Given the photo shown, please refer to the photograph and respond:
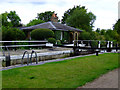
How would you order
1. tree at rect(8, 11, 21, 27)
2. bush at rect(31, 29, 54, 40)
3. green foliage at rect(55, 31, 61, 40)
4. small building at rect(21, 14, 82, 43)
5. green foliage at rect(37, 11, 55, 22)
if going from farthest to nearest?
green foliage at rect(37, 11, 55, 22) → tree at rect(8, 11, 21, 27) → small building at rect(21, 14, 82, 43) → green foliage at rect(55, 31, 61, 40) → bush at rect(31, 29, 54, 40)

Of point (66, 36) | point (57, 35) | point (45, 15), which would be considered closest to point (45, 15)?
point (45, 15)

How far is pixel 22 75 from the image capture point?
20.0ft

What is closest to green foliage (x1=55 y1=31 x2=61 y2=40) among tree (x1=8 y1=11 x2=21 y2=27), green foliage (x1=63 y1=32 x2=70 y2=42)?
green foliage (x1=63 y1=32 x2=70 y2=42)

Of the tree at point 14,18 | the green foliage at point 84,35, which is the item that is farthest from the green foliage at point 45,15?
the green foliage at point 84,35

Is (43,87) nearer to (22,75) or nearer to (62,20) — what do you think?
(22,75)

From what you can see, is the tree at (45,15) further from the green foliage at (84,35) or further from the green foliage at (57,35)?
the green foliage at (57,35)

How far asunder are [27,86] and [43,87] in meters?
0.49

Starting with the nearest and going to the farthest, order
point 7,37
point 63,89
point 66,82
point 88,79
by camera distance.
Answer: point 63,89 < point 66,82 < point 88,79 < point 7,37

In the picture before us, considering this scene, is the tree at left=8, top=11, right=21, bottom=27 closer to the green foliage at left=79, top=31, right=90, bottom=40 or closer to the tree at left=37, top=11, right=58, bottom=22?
the tree at left=37, top=11, right=58, bottom=22

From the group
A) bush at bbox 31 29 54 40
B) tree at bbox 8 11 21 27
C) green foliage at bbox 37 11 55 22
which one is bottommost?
bush at bbox 31 29 54 40

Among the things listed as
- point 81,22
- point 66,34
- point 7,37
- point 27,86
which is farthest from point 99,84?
point 81,22

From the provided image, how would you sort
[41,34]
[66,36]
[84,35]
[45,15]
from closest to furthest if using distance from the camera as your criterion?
[41,34] < [66,36] < [84,35] < [45,15]

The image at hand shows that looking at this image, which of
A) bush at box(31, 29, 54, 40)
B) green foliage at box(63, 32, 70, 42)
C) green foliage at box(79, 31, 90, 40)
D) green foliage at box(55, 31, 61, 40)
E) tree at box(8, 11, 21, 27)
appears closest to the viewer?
bush at box(31, 29, 54, 40)

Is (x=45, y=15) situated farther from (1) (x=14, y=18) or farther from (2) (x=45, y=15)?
(1) (x=14, y=18)
